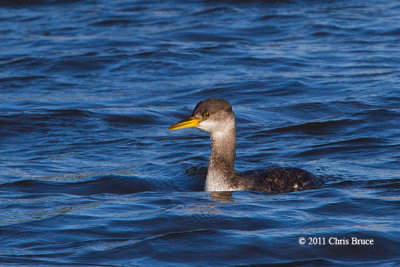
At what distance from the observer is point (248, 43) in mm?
19406

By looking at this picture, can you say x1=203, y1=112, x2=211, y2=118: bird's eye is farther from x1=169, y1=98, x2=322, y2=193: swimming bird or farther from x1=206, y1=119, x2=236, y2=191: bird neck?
x1=206, y1=119, x2=236, y2=191: bird neck

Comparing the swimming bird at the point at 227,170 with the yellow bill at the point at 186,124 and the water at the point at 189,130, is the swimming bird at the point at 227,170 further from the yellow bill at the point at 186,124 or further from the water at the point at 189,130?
the water at the point at 189,130

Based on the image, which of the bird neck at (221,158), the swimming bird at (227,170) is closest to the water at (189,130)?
the swimming bird at (227,170)

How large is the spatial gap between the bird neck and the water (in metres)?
0.36

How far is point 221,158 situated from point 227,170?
0.60 feet

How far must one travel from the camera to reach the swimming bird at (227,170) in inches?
380

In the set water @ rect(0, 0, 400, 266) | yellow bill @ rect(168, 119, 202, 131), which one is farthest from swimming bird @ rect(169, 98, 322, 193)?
water @ rect(0, 0, 400, 266)

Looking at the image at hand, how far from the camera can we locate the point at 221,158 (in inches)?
398

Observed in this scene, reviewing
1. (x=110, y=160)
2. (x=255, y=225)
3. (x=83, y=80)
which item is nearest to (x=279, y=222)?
(x=255, y=225)

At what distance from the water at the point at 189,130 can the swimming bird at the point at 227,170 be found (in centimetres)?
24

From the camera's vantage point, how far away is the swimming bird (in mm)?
9656

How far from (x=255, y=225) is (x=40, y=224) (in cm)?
219

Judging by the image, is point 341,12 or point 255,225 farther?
point 341,12

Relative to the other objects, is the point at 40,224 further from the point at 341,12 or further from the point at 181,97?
the point at 341,12
